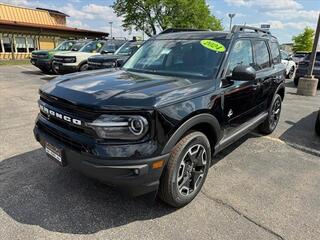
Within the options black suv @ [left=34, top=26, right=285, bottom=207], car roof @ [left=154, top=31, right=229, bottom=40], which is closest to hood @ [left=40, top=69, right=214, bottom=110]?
black suv @ [left=34, top=26, right=285, bottom=207]

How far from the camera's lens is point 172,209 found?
3.06 meters

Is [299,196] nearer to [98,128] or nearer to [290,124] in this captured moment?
[98,128]

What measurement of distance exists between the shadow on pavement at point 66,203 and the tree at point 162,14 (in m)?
33.0

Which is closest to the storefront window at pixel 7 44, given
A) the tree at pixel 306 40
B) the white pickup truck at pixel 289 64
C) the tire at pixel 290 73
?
the white pickup truck at pixel 289 64

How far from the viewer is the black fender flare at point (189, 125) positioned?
266 cm

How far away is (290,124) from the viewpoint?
654 centimetres

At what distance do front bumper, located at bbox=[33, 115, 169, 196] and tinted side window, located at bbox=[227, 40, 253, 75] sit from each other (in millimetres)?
1717

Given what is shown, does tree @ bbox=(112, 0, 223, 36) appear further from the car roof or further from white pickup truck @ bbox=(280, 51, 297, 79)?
the car roof

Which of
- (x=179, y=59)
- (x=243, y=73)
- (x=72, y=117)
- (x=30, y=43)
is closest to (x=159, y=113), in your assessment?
(x=72, y=117)

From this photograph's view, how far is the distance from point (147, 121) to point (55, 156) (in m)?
1.13

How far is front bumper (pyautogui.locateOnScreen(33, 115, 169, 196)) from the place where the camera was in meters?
2.46

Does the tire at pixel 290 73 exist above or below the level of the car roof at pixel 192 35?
below

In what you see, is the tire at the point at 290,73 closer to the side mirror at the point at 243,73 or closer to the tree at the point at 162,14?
the side mirror at the point at 243,73

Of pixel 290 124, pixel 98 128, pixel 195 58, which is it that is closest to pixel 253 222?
pixel 98 128
